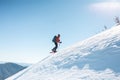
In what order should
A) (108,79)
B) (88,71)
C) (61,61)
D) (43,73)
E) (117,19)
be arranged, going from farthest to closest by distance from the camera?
(117,19) → (61,61) → (43,73) → (88,71) → (108,79)

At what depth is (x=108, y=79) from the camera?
29.1 ft

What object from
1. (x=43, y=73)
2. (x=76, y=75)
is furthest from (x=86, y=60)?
(x=43, y=73)

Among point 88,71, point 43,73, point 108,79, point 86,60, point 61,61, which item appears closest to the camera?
point 108,79

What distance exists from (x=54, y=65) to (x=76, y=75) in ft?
9.64

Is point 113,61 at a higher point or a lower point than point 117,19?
lower

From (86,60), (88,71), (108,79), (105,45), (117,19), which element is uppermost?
(117,19)

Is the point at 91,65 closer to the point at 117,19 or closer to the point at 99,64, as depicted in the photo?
the point at 99,64

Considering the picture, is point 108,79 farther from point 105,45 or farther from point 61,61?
point 61,61

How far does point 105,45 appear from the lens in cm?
1228

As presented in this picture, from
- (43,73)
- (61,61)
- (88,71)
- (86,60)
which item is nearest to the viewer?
(88,71)

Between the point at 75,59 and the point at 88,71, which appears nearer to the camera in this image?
the point at 88,71

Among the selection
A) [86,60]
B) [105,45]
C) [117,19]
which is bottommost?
[86,60]

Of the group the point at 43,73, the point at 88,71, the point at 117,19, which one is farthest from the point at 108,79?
the point at 117,19

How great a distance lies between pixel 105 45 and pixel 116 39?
744 millimetres
